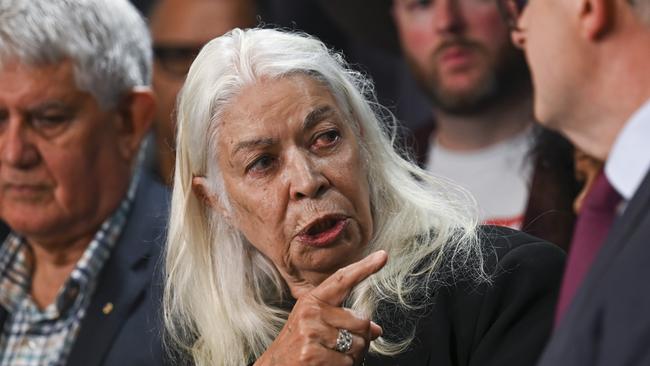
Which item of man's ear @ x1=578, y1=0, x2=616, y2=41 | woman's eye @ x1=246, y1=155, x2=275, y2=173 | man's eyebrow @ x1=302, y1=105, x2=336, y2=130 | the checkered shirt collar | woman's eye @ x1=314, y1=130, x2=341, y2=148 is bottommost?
the checkered shirt collar

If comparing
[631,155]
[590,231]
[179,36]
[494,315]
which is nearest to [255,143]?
[494,315]

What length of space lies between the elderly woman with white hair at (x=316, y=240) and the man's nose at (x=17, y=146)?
23.4 inches

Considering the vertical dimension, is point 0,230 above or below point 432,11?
below

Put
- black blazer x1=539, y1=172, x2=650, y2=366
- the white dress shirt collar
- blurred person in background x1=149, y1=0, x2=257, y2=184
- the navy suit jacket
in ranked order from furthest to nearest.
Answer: blurred person in background x1=149, y1=0, x2=257, y2=184, the navy suit jacket, the white dress shirt collar, black blazer x1=539, y1=172, x2=650, y2=366

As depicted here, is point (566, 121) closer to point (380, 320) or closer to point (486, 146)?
point (380, 320)

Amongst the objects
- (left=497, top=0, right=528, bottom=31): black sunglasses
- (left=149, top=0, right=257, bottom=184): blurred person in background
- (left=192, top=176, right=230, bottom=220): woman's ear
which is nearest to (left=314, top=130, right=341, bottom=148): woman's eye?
(left=192, top=176, right=230, bottom=220): woman's ear

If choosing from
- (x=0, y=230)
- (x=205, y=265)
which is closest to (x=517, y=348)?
(x=205, y=265)

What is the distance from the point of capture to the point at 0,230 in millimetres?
3672

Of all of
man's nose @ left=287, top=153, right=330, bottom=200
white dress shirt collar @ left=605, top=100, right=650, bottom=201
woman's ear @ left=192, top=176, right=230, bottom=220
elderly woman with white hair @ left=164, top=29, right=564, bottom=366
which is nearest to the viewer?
white dress shirt collar @ left=605, top=100, right=650, bottom=201

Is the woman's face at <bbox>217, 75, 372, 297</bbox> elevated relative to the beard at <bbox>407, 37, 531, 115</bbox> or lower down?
elevated

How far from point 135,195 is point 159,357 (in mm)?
704

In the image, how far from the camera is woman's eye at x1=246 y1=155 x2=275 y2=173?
8.91 ft

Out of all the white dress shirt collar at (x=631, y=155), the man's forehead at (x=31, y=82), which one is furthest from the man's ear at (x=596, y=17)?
the man's forehead at (x=31, y=82)

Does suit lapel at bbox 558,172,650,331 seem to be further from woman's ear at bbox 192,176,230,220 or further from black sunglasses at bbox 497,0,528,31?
woman's ear at bbox 192,176,230,220
